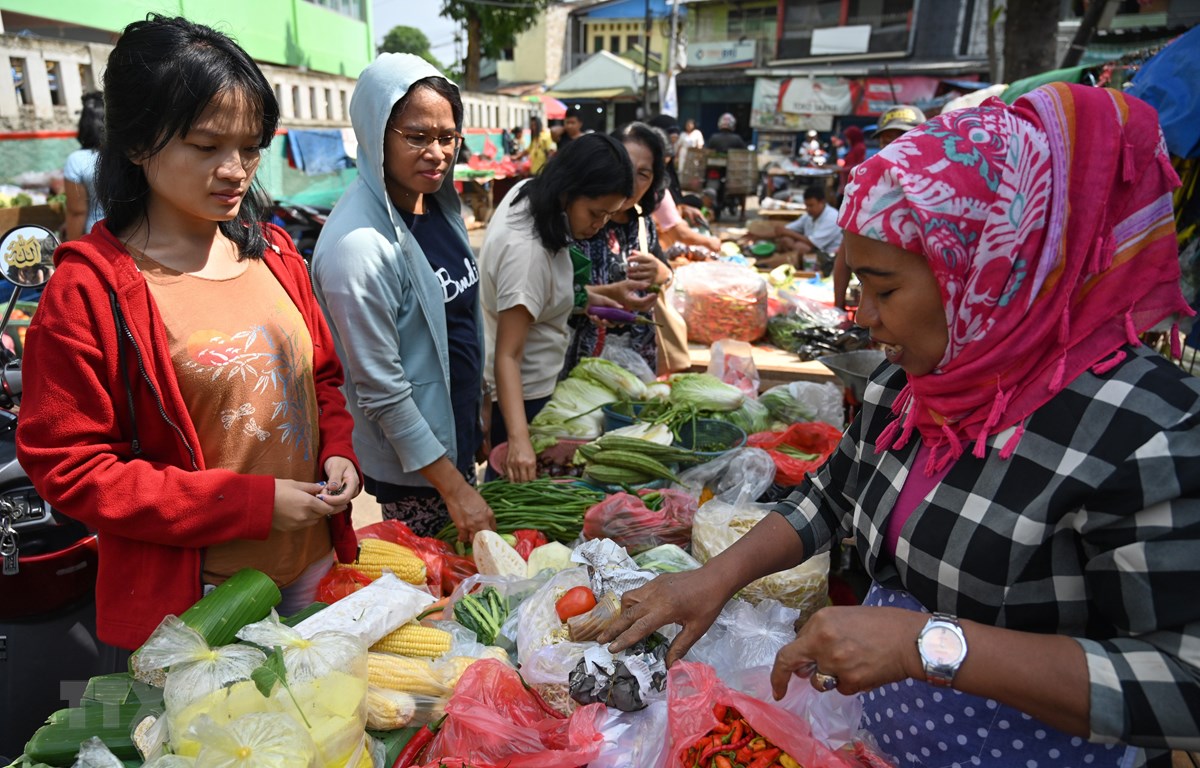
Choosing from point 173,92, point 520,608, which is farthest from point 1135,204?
point 173,92

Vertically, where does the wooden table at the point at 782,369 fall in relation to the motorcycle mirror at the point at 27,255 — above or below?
below

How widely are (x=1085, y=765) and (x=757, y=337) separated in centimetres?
372

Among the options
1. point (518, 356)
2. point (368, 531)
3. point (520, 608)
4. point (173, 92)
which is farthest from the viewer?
point (518, 356)

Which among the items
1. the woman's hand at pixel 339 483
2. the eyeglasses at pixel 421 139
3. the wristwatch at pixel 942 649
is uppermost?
the eyeglasses at pixel 421 139

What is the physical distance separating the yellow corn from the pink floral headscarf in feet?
4.78

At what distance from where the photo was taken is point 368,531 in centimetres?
222

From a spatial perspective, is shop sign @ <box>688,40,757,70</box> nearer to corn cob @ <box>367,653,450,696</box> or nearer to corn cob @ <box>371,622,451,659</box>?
corn cob @ <box>371,622,451,659</box>

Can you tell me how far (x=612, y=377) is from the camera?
3119mm

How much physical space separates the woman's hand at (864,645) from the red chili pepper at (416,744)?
806mm

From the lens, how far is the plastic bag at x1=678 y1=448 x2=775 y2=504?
2453 millimetres

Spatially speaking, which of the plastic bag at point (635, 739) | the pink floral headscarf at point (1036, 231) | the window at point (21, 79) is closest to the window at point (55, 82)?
the window at point (21, 79)

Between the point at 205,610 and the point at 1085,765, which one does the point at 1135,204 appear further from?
the point at 205,610

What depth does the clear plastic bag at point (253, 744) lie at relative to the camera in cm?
108

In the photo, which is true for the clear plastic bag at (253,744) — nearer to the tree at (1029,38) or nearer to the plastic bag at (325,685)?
the plastic bag at (325,685)
